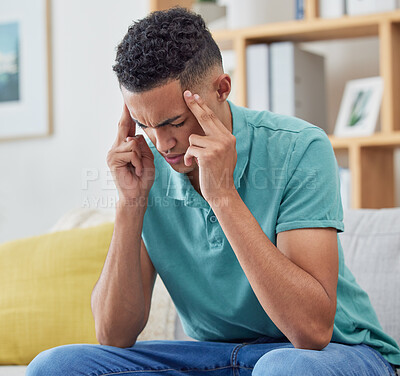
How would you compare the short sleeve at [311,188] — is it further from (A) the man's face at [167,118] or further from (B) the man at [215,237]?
(A) the man's face at [167,118]

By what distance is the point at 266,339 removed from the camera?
143 centimetres

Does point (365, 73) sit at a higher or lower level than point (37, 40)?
lower

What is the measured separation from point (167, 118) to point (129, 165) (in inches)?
9.9

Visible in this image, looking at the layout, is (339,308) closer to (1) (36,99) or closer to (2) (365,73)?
(2) (365,73)

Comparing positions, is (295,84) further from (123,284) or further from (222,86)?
(123,284)

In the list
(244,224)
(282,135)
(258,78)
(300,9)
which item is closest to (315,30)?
(300,9)

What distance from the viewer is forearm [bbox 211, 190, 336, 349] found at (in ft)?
3.93

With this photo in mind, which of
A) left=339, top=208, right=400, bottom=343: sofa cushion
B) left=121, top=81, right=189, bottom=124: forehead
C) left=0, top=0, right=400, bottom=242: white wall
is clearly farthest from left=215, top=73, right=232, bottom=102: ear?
left=0, top=0, right=400, bottom=242: white wall

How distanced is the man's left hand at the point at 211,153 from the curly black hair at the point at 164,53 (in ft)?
0.17

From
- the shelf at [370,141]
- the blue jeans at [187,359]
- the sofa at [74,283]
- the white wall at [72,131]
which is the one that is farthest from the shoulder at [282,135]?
the white wall at [72,131]

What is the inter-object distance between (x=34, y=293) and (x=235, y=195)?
840 millimetres

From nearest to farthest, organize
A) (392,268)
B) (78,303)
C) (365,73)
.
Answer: (392,268) → (78,303) → (365,73)

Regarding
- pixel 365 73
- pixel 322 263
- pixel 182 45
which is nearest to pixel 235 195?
pixel 322 263

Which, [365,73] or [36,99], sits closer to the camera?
[365,73]
